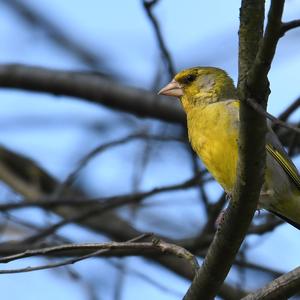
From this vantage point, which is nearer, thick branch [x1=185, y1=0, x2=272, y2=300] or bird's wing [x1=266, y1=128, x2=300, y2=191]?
thick branch [x1=185, y1=0, x2=272, y2=300]

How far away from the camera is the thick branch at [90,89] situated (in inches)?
264

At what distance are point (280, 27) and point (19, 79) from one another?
4130 millimetres

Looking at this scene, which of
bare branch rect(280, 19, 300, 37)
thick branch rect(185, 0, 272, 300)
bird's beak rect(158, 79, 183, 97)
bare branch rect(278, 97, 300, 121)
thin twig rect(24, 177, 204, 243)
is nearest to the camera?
bare branch rect(280, 19, 300, 37)

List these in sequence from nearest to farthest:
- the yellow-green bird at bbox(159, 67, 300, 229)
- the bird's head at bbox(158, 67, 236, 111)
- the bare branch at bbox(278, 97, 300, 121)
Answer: the yellow-green bird at bbox(159, 67, 300, 229) < the bird's head at bbox(158, 67, 236, 111) < the bare branch at bbox(278, 97, 300, 121)

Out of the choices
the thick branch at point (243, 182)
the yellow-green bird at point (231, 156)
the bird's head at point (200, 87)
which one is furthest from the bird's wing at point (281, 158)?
the thick branch at point (243, 182)

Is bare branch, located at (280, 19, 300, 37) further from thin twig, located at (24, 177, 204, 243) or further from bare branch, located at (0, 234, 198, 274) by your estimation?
thin twig, located at (24, 177, 204, 243)

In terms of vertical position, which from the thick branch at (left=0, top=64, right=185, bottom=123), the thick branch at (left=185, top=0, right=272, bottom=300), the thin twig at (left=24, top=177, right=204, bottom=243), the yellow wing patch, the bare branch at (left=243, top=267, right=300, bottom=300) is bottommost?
the bare branch at (left=243, top=267, right=300, bottom=300)

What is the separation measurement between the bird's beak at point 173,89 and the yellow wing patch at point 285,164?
1.08 meters

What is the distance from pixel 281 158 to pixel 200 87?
993 mm

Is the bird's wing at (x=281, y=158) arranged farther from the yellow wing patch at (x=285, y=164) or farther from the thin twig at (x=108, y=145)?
the thin twig at (x=108, y=145)

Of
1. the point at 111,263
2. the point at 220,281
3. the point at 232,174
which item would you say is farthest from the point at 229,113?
the point at 111,263

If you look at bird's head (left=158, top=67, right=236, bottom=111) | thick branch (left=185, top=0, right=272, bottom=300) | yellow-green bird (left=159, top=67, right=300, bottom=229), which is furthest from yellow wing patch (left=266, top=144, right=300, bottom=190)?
thick branch (left=185, top=0, right=272, bottom=300)

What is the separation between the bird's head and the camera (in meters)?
5.49

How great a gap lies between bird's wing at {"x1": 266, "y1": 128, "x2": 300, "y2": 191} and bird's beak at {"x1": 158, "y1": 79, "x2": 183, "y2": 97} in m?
1.05
